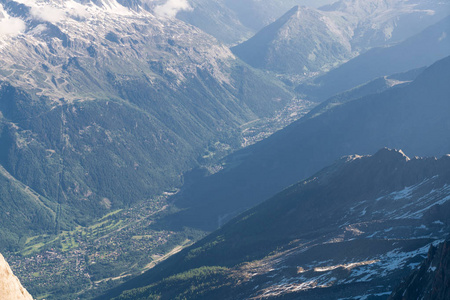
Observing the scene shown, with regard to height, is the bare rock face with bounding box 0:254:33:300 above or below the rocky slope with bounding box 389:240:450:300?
above

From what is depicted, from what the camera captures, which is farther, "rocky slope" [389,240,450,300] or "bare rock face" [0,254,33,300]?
"rocky slope" [389,240,450,300]

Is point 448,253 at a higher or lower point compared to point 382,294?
higher

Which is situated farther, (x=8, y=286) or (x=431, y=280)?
(x=431, y=280)

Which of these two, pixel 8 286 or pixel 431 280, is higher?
pixel 8 286

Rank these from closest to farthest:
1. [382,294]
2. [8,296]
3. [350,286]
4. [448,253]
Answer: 1. [8,296]
2. [448,253]
3. [382,294]
4. [350,286]

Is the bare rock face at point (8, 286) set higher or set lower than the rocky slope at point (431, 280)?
higher

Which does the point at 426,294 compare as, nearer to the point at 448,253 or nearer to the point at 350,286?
the point at 448,253

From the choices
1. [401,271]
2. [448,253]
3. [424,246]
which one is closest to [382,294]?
[401,271]

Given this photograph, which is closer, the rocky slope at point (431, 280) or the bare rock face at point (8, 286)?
the bare rock face at point (8, 286)
